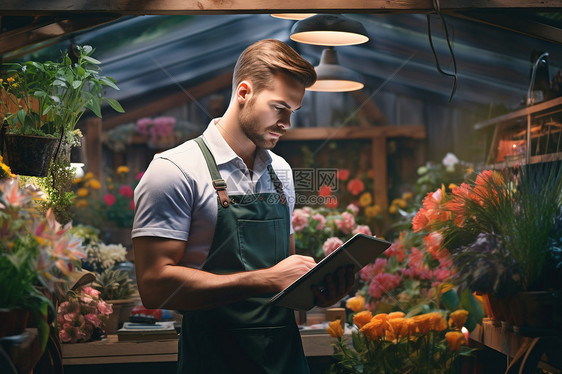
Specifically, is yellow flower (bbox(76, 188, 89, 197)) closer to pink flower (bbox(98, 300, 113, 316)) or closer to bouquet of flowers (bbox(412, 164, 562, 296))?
pink flower (bbox(98, 300, 113, 316))

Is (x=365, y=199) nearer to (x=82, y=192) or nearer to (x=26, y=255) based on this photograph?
(x=82, y=192)

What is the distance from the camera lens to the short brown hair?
5.90ft

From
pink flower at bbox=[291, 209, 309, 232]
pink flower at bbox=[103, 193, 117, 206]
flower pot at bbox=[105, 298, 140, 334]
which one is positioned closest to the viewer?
flower pot at bbox=[105, 298, 140, 334]

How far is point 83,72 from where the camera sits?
205cm

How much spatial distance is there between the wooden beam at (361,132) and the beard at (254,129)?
2.14 metres

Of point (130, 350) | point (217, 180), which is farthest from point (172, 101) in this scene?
point (217, 180)

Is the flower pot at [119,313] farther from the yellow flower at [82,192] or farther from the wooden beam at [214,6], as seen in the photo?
the wooden beam at [214,6]

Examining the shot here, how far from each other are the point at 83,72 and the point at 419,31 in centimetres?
229

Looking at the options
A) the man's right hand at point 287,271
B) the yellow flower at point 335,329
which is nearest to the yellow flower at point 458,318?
the yellow flower at point 335,329

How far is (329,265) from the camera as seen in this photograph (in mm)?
1633

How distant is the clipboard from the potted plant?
0.54 m

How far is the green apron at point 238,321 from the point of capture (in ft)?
5.66

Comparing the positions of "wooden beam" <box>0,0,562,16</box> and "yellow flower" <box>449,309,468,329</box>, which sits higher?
"wooden beam" <box>0,0,562,16</box>

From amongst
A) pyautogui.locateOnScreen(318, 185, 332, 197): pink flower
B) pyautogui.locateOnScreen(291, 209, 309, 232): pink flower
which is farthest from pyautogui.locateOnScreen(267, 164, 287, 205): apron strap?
pyautogui.locateOnScreen(318, 185, 332, 197): pink flower
